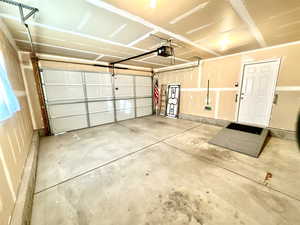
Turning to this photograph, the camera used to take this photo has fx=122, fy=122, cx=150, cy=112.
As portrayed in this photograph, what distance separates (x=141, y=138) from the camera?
375 cm

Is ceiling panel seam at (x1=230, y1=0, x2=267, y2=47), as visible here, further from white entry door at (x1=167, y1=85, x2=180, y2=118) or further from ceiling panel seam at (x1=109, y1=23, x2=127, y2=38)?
white entry door at (x1=167, y1=85, x2=180, y2=118)

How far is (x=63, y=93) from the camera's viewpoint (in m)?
4.34

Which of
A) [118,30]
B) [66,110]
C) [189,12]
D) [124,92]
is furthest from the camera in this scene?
[124,92]

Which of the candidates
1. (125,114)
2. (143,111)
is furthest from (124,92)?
(143,111)

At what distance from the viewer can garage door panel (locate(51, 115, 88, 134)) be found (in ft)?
14.0

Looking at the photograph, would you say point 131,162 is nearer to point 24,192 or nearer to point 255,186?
point 24,192

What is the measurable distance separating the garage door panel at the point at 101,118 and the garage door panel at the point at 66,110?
0.42m

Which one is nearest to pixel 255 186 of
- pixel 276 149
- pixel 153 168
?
pixel 153 168

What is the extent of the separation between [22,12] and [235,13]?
317 cm

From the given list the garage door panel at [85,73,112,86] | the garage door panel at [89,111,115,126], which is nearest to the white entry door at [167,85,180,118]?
the garage door panel at [89,111,115,126]

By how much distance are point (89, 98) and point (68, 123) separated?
3.97 ft

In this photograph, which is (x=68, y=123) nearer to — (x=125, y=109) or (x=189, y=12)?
(x=125, y=109)

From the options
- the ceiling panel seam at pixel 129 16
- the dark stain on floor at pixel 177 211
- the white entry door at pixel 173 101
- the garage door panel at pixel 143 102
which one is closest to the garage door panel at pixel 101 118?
the garage door panel at pixel 143 102

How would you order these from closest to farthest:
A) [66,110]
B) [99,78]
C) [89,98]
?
[66,110], [89,98], [99,78]
